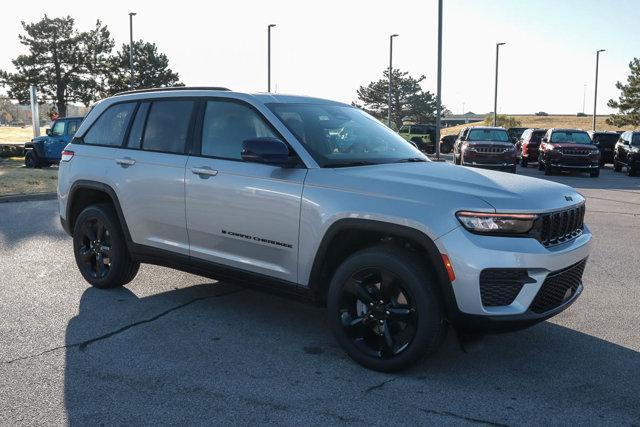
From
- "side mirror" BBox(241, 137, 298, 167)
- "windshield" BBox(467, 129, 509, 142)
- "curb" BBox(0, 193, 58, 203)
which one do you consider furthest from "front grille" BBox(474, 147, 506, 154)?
"side mirror" BBox(241, 137, 298, 167)

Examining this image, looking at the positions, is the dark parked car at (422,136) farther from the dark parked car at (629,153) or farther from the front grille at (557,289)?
the front grille at (557,289)

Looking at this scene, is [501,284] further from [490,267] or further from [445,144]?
[445,144]

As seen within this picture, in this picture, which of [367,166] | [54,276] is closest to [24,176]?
[54,276]

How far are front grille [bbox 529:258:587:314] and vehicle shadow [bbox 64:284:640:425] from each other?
461 millimetres

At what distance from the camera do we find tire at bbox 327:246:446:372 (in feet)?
12.5

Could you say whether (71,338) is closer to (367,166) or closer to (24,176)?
(367,166)

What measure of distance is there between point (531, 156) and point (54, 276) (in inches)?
1003

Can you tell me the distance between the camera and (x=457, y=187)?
12.9 ft

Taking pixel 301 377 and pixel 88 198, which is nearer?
pixel 301 377

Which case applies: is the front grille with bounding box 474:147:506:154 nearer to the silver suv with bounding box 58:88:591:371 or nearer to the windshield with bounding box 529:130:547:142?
the windshield with bounding box 529:130:547:142

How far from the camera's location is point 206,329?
488 cm

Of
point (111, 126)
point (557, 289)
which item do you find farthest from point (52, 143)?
point (557, 289)

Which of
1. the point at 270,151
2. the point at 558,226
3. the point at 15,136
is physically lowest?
the point at 15,136

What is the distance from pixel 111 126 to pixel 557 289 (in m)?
4.13
